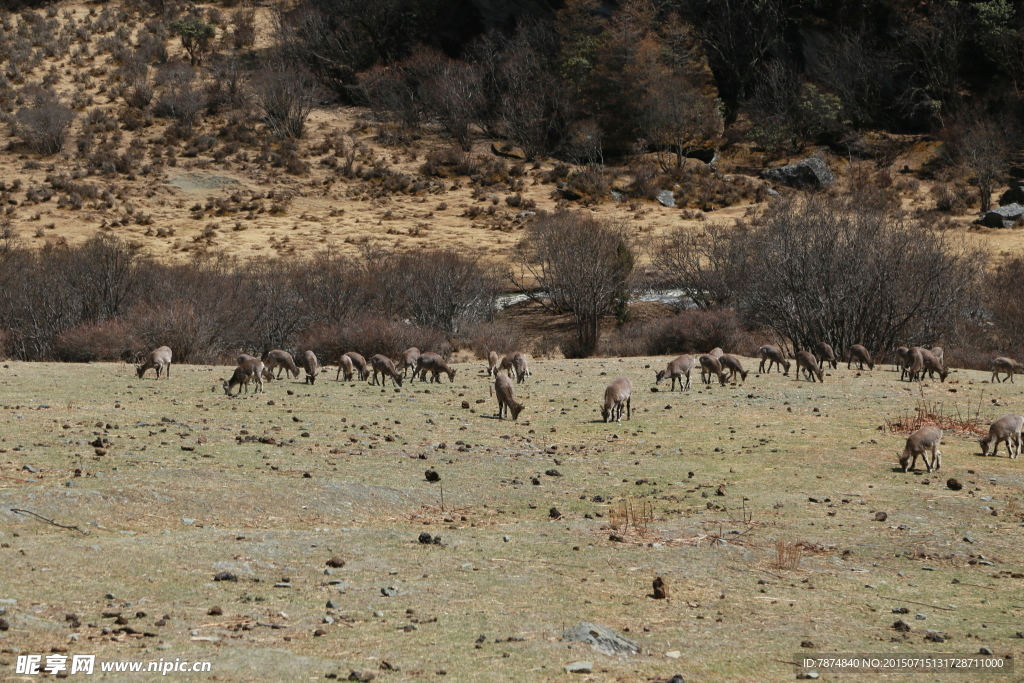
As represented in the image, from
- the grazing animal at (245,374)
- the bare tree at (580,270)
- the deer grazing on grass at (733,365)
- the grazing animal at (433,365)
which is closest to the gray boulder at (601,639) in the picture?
the grazing animal at (245,374)

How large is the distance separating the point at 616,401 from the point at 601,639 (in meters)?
10.3

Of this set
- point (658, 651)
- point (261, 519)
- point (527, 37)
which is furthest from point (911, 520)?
point (527, 37)

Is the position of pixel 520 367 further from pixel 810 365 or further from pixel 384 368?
pixel 810 365

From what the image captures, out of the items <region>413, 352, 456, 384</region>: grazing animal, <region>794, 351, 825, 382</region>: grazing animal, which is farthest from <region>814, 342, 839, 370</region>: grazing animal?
<region>413, 352, 456, 384</region>: grazing animal

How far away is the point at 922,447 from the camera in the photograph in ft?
44.1

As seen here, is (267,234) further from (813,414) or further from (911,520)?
(911,520)

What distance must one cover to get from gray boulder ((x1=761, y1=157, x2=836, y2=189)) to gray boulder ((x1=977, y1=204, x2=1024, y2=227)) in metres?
10.8

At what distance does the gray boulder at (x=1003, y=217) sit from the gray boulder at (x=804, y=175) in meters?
10.8

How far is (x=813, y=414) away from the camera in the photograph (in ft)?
60.6

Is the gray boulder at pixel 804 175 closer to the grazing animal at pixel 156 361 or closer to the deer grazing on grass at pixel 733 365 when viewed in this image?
the deer grazing on grass at pixel 733 365

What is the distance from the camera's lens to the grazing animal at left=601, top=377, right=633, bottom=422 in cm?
1725

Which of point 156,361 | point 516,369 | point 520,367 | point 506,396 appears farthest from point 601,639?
point 156,361

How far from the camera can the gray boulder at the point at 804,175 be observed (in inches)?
2469

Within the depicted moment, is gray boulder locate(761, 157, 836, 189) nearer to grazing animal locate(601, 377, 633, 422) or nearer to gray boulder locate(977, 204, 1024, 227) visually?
gray boulder locate(977, 204, 1024, 227)
